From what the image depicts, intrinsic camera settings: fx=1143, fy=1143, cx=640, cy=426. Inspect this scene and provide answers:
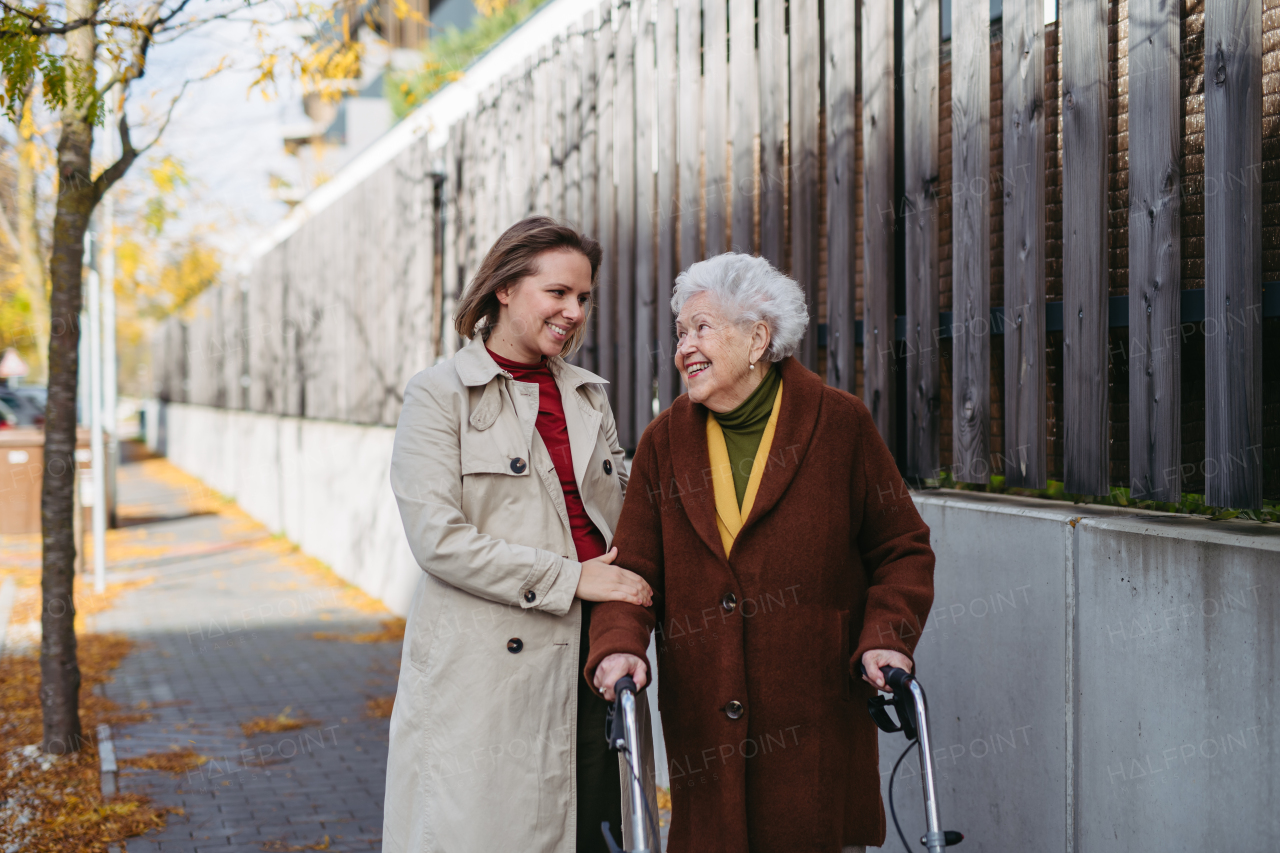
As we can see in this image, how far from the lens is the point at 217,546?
13477 mm

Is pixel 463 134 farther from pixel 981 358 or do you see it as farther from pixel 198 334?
pixel 198 334

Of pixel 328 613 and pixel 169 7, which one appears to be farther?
pixel 328 613

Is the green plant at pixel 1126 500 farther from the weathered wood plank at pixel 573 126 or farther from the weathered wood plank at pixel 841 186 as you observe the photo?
the weathered wood plank at pixel 573 126

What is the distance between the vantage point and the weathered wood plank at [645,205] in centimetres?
582

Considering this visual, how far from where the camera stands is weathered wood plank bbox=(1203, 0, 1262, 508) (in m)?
2.75

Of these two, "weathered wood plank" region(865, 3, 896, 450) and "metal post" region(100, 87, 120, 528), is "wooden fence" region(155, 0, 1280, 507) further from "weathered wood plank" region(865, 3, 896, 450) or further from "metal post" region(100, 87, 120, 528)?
"metal post" region(100, 87, 120, 528)

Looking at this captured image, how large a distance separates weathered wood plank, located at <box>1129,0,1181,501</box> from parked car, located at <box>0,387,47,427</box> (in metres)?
Answer: 18.8

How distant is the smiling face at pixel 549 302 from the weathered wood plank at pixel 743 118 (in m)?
2.05

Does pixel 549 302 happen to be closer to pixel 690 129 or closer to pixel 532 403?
pixel 532 403

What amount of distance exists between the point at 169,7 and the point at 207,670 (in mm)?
4164

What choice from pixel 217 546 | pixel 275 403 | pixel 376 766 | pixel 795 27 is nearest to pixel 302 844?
pixel 376 766

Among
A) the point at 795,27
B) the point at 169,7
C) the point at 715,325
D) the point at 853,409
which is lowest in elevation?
the point at 853,409

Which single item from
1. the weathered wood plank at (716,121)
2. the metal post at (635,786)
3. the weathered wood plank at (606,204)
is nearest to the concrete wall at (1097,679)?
the metal post at (635,786)

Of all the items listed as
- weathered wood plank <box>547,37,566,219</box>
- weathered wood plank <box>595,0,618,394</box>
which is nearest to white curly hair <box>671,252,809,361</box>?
weathered wood plank <box>595,0,618,394</box>
